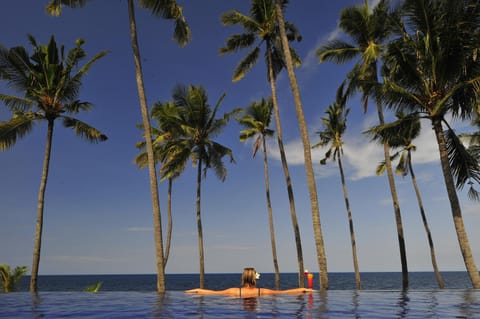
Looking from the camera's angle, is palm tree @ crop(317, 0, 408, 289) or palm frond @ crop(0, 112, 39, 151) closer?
palm frond @ crop(0, 112, 39, 151)

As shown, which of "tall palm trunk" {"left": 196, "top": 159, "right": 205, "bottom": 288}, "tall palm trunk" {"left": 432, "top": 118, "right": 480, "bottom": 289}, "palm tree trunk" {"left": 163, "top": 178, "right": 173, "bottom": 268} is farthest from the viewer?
"palm tree trunk" {"left": 163, "top": 178, "right": 173, "bottom": 268}

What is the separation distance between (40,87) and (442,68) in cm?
2120

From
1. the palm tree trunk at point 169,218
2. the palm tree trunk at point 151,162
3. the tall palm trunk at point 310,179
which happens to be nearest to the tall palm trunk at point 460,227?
the tall palm trunk at point 310,179

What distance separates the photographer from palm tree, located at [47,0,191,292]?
54.5 ft

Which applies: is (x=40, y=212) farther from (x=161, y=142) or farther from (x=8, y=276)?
(x=161, y=142)

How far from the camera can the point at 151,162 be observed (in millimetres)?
17500

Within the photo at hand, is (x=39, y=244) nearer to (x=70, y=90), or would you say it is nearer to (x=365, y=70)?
(x=70, y=90)

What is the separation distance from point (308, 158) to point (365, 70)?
436 inches

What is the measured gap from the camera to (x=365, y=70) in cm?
2458

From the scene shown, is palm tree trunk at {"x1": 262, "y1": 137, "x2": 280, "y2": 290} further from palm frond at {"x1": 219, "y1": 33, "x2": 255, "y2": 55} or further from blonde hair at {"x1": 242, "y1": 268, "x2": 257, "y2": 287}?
blonde hair at {"x1": 242, "y1": 268, "x2": 257, "y2": 287}

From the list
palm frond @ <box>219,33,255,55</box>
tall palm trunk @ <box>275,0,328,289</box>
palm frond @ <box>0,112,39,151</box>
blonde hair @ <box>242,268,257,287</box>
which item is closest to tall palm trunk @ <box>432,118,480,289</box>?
tall palm trunk @ <box>275,0,328,289</box>

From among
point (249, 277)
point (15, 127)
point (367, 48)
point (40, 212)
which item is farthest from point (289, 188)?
point (15, 127)

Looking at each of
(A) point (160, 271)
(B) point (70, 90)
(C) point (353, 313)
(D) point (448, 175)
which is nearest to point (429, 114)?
(D) point (448, 175)

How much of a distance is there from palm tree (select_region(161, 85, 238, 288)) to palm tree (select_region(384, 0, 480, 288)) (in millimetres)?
15033
